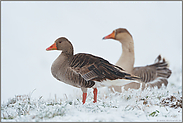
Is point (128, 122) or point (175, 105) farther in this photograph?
point (175, 105)

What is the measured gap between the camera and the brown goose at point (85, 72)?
14.5 ft

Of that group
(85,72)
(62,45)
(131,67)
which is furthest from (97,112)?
(131,67)

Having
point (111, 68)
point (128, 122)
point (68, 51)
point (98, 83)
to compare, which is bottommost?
point (128, 122)

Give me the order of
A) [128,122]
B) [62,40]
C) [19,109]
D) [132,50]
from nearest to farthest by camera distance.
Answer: [128,122], [19,109], [62,40], [132,50]

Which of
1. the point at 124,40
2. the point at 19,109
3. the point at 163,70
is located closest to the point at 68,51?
the point at 19,109

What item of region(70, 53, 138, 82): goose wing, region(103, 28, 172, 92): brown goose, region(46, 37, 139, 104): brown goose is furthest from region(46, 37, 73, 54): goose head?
region(103, 28, 172, 92): brown goose

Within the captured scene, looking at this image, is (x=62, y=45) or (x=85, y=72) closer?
(x=85, y=72)

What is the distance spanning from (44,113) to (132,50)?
16.2ft

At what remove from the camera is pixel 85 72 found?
4.41m

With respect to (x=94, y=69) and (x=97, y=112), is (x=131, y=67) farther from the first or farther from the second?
(x=97, y=112)

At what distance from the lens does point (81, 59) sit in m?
4.65

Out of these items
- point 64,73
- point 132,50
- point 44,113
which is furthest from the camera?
point 132,50

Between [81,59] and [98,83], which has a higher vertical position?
[81,59]

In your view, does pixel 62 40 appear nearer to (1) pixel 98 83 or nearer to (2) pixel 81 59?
(2) pixel 81 59
